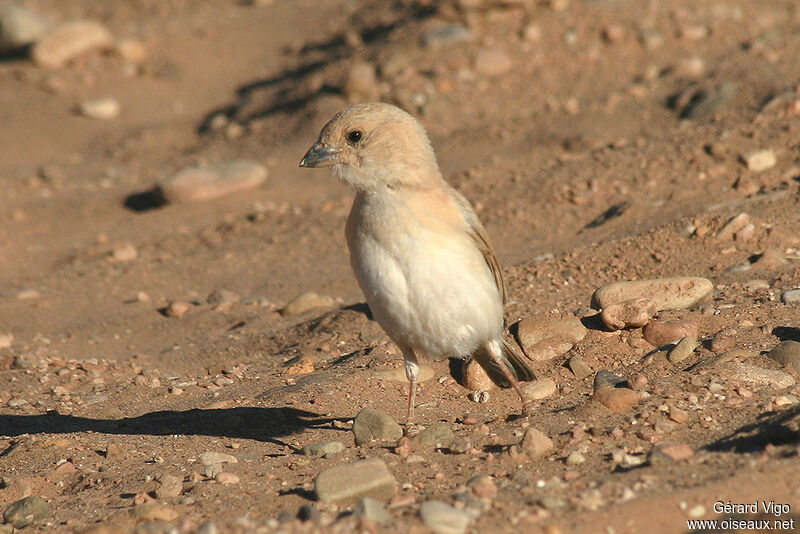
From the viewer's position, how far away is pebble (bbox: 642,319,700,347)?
647 centimetres

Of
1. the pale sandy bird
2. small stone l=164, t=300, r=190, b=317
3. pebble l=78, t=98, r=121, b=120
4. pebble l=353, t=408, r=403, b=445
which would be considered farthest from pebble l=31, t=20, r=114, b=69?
pebble l=353, t=408, r=403, b=445

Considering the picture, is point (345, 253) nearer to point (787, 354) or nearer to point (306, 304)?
point (306, 304)

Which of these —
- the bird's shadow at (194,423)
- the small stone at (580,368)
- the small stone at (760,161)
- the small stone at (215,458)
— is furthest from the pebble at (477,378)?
the small stone at (760,161)

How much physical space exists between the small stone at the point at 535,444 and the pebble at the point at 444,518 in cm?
81

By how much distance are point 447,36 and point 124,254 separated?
5634 mm

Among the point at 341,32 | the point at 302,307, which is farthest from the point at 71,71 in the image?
the point at 302,307

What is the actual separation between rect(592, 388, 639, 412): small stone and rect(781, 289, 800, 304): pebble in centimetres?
159

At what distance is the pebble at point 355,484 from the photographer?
482cm

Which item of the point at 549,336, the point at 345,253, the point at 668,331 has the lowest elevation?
the point at 668,331

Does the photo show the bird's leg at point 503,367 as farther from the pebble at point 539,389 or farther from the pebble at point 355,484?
the pebble at point 355,484

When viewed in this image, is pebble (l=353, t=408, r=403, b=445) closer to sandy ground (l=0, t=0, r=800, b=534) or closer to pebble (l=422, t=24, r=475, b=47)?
sandy ground (l=0, t=0, r=800, b=534)

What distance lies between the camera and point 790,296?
6.61 m

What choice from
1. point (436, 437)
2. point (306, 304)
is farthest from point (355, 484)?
point (306, 304)

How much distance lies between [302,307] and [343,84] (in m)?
5.60
